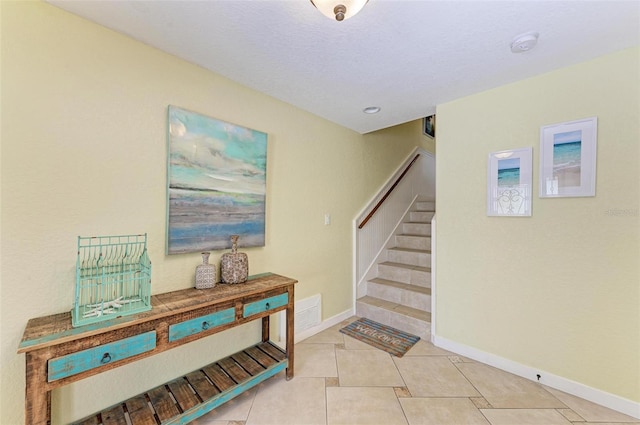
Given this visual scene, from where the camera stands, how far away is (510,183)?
2.04 m

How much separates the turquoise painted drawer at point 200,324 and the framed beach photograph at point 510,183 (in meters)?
2.13

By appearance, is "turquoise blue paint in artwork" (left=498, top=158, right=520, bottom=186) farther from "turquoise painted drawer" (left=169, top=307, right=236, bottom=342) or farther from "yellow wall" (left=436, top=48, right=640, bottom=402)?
"turquoise painted drawer" (left=169, top=307, right=236, bottom=342)

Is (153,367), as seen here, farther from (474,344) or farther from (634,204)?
(634,204)

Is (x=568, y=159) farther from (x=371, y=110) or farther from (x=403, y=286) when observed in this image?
(x=403, y=286)

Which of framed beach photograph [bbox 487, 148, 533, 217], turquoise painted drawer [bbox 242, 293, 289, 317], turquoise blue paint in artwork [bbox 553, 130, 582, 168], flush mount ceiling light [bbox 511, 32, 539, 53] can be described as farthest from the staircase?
flush mount ceiling light [bbox 511, 32, 539, 53]

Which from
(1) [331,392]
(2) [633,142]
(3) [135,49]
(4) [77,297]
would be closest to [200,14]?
(3) [135,49]

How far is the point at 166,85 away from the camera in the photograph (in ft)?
5.40

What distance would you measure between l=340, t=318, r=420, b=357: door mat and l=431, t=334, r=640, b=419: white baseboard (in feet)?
0.98

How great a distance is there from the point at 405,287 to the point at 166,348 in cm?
247

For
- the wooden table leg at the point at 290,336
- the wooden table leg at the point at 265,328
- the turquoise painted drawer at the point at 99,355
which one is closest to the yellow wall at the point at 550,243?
the wooden table leg at the point at 290,336

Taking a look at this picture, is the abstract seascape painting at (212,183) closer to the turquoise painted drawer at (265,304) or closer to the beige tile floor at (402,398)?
the turquoise painted drawer at (265,304)

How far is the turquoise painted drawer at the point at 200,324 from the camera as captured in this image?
139cm

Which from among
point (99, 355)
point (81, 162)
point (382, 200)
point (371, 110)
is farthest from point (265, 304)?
point (382, 200)

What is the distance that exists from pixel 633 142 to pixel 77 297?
3160mm
